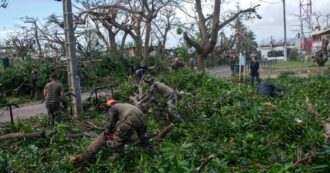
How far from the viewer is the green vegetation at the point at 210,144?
7.73m

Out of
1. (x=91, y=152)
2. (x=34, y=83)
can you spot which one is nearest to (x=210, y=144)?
(x=91, y=152)

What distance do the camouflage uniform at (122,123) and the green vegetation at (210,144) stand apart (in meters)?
0.35

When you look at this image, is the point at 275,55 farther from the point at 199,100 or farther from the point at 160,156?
the point at 160,156

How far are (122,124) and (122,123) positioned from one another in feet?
0.06

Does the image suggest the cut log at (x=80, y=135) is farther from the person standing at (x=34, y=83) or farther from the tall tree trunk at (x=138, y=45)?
the tall tree trunk at (x=138, y=45)

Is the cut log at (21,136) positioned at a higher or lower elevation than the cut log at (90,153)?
higher

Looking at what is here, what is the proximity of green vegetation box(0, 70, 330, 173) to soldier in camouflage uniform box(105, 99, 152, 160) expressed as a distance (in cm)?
32

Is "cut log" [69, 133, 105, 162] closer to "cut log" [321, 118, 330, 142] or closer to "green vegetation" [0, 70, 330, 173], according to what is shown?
"green vegetation" [0, 70, 330, 173]

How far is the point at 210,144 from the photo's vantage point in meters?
9.38

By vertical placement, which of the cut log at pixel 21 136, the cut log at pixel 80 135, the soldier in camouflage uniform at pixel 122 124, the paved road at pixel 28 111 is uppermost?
the soldier in camouflage uniform at pixel 122 124

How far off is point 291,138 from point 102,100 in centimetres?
732

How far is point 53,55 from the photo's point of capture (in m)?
23.5

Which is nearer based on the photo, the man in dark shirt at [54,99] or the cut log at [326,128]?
the cut log at [326,128]

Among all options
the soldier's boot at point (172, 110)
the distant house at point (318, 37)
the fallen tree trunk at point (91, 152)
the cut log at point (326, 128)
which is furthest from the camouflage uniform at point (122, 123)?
the distant house at point (318, 37)
